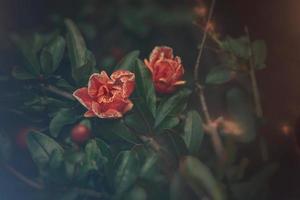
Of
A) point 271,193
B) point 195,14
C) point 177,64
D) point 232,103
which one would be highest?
point 195,14

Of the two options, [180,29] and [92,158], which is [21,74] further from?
[180,29]

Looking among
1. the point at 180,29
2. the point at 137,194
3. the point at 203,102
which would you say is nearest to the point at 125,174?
the point at 137,194

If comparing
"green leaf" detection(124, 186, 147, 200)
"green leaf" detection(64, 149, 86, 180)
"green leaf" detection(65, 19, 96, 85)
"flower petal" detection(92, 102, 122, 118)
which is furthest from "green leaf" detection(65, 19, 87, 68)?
"green leaf" detection(124, 186, 147, 200)

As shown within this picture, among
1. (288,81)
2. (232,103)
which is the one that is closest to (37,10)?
(232,103)

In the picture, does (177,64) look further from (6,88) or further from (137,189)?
(6,88)

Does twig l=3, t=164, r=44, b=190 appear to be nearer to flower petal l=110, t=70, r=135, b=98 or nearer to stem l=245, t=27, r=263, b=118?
flower petal l=110, t=70, r=135, b=98

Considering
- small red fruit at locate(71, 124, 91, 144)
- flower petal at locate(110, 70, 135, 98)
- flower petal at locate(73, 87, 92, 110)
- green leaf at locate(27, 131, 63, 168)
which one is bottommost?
green leaf at locate(27, 131, 63, 168)
